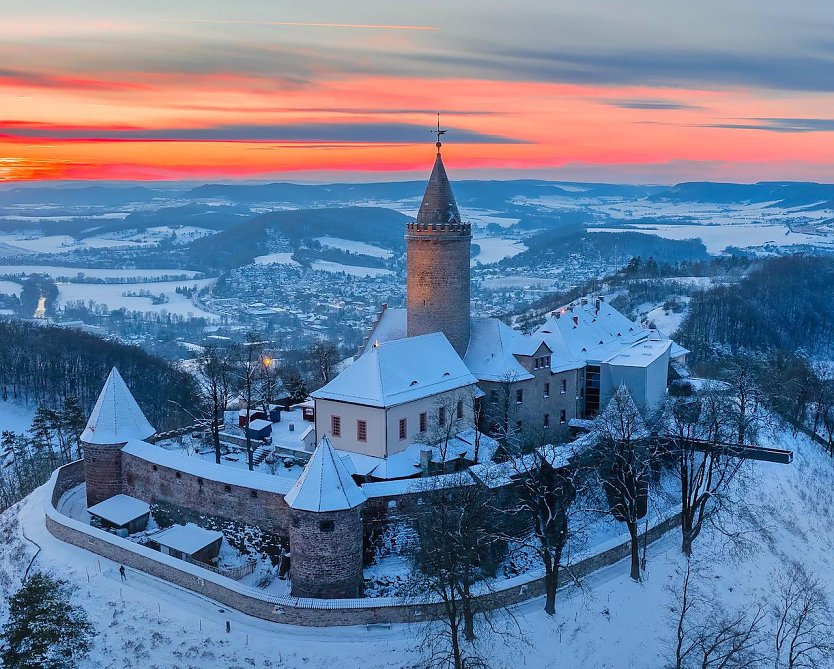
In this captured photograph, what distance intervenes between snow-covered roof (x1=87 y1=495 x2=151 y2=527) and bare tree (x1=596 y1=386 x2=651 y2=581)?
2015cm

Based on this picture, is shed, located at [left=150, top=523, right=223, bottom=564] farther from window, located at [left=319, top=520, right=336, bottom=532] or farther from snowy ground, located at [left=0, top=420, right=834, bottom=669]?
window, located at [left=319, top=520, right=336, bottom=532]

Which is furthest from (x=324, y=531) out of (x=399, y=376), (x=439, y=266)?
(x=439, y=266)

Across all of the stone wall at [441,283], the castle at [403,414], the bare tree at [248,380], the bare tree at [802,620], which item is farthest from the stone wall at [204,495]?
the bare tree at [802,620]

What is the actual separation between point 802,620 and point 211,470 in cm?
2422

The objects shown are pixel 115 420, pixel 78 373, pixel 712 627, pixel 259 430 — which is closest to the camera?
pixel 712 627

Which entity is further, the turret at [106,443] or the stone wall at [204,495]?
the turret at [106,443]

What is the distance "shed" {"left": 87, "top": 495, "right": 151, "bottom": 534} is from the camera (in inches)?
1393

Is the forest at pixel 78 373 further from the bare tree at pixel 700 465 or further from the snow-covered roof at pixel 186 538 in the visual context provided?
the bare tree at pixel 700 465

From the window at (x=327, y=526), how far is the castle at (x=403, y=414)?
0.14 feet

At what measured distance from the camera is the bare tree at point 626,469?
31891mm

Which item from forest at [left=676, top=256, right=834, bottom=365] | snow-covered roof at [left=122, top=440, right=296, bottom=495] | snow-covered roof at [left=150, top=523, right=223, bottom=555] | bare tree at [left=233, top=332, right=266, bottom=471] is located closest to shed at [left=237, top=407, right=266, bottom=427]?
bare tree at [left=233, top=332, right=266, bottom=471]

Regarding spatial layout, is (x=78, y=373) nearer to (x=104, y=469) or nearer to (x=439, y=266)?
(x=104, y=469)

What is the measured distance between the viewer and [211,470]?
34719 millimetres

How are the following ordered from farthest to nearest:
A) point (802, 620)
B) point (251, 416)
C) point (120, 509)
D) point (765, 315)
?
point (765, 315) → point (251, 416) → point (120, 509) → point (802, 620)
